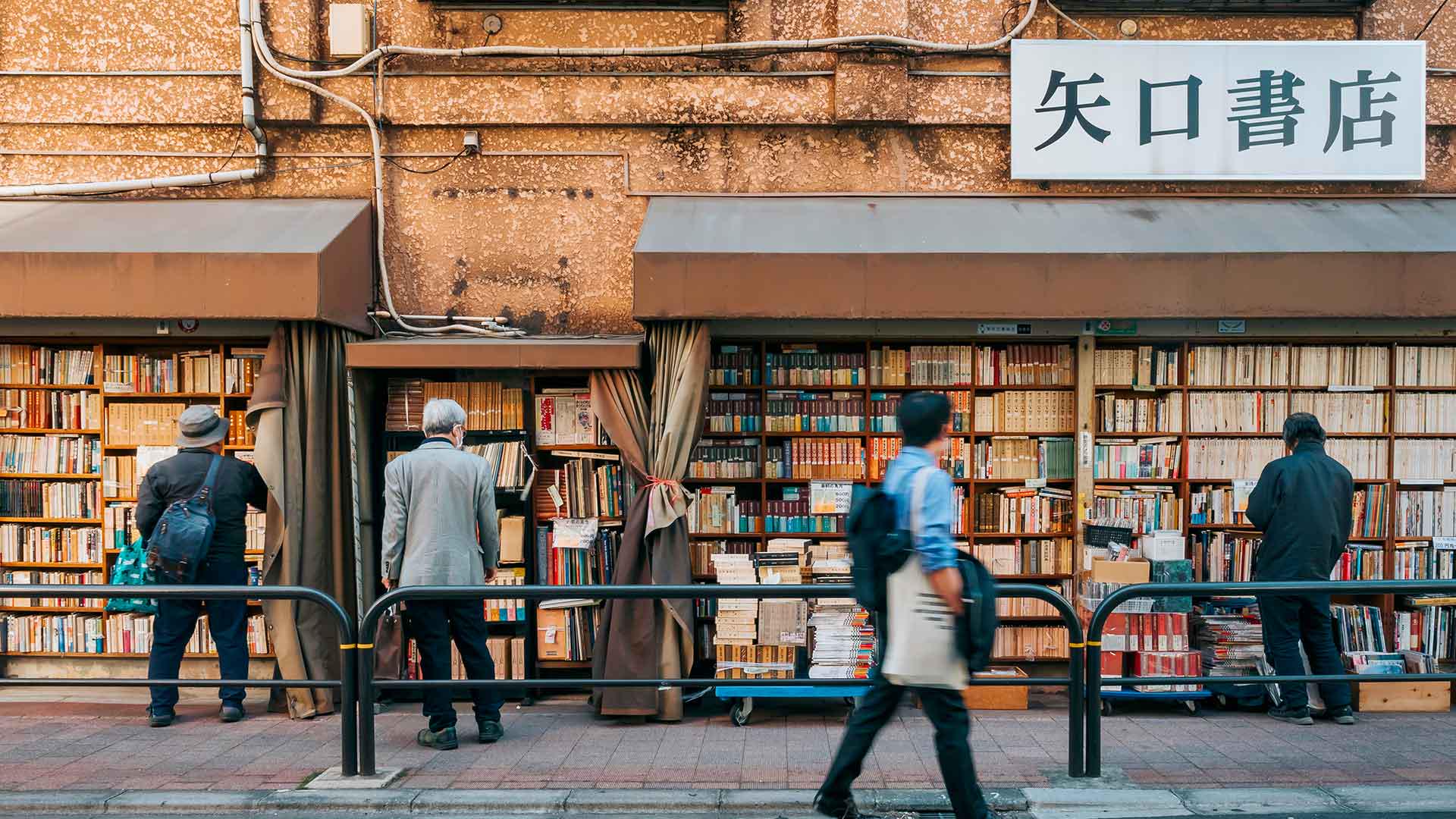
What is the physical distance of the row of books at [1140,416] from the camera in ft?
24.9

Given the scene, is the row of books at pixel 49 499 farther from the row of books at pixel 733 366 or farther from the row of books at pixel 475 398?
the row of books at pixel 733 366

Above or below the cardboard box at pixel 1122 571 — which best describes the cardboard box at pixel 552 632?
below

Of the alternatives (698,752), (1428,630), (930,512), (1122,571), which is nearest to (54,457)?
(698,752)

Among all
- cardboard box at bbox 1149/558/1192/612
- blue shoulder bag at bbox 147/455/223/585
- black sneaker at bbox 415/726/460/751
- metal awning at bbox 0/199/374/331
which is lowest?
black sneaker at bbox 415/726/460/751

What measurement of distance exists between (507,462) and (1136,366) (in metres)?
4.65

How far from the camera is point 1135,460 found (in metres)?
7.55

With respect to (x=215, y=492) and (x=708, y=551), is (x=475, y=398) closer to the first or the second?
(x=215, y=492)

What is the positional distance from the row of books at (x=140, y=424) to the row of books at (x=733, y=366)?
3893 millimetres

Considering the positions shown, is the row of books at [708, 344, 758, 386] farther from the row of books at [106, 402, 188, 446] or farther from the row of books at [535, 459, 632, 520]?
the row of books at [106, 402, 188, 446]

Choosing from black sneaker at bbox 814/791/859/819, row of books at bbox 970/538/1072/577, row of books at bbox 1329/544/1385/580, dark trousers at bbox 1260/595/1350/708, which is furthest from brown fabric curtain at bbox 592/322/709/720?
row of books at bbox 1329/544/1385/580

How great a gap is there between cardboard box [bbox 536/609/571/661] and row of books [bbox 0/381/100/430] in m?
3.61

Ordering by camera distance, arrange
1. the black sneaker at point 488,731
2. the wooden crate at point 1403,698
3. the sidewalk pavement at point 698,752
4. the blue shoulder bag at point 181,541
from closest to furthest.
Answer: the sidewalk pavement at point 698,752 < the black sneaker at point 488,731 < the blue shoulder bag at point 181,541 < the wooden crate at point 1403,698

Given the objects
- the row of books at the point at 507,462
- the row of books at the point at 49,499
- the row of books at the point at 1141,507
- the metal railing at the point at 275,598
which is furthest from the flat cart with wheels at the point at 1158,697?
the row of books at the point at 49,499

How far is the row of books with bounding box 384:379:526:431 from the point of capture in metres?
7.39
